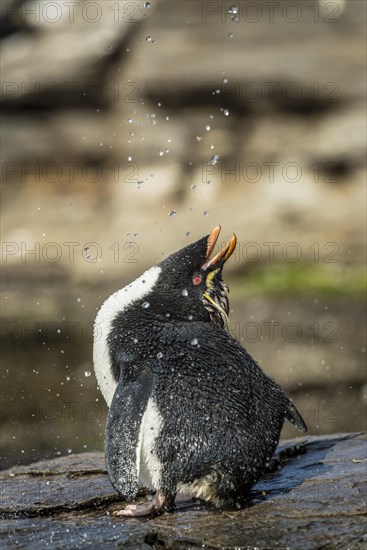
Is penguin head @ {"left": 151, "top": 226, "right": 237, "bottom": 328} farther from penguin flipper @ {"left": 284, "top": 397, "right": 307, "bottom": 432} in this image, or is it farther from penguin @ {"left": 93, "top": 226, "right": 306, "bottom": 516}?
penguin flipper @ {"left": 284, "top": 397, "right": 307, "bottom": 432}

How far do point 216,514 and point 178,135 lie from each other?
659 centimetres

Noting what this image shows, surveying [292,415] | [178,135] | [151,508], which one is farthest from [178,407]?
[178,135]

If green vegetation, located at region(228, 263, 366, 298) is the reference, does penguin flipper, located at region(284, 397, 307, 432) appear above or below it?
below

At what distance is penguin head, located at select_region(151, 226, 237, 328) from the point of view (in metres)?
3.90

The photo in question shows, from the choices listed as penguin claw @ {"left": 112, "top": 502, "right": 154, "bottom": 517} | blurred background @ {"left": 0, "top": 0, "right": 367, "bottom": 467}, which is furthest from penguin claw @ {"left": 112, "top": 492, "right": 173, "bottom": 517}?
blurred background @ {"left": 0, "top": 0, "right": 367, "bottom": 467}

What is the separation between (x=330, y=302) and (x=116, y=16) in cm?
383

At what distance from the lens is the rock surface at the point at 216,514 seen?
3.28 meters

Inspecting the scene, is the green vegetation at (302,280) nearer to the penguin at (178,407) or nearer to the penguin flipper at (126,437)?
the penguin at (178,407)

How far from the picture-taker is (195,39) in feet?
32.9

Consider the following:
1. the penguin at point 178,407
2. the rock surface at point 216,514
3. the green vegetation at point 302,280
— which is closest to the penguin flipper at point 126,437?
the penguin at point 178,407

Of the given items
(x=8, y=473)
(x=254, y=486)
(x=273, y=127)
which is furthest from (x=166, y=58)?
(x=254, y=486)

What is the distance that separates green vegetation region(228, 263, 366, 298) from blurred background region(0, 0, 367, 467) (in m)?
0.04

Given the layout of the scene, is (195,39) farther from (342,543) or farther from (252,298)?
(342,543)

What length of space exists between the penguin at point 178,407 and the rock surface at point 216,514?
11 cm
